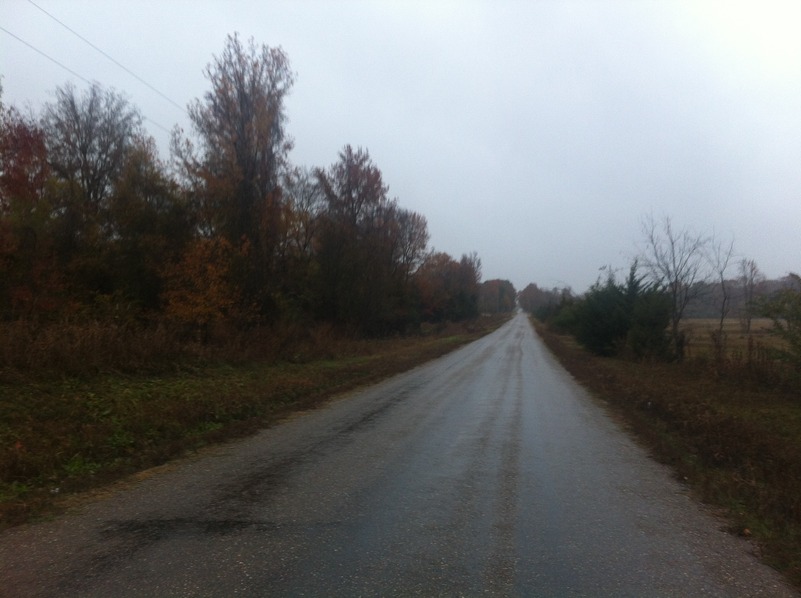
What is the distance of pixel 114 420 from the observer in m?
10.2

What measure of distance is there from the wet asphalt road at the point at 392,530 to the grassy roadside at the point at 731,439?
40cm

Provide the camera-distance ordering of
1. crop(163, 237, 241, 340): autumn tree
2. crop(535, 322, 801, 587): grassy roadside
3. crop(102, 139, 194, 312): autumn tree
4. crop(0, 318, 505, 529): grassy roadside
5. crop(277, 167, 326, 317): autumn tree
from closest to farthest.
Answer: crop(535, 322, 801, 587): grassy roadside < crop(0, 318, 505, 529): grassy roadside < crop(163, 237, 241, 340): autumn tree < crop(102, 139, 194, 312): autumn tree < crop(277, 167, 326, 317): autumn tree

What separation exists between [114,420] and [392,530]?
21.8 ft

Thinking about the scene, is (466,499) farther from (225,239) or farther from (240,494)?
(225,239)

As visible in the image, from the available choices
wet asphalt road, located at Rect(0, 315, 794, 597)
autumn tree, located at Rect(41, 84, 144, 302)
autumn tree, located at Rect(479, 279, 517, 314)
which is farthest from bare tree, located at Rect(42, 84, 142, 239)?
autumn tree, located at Rect(479, 279, 517, 314)

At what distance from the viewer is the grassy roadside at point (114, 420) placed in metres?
7.34

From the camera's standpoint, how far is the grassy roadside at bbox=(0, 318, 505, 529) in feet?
24.1

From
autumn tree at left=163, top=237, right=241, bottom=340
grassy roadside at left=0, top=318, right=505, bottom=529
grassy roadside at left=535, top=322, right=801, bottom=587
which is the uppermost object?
autumn tree at left=163, top=237, right=241, bottom=340

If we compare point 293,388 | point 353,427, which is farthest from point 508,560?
point 293,388

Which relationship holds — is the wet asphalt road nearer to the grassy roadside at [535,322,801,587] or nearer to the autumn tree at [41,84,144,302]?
the grassy roadside at [535,322,801,587]

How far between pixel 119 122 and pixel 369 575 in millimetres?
33002

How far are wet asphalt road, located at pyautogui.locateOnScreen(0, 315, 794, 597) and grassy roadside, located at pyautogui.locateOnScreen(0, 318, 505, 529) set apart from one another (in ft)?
2.50

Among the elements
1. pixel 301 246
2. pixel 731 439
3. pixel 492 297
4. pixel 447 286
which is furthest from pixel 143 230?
pixel 492 297

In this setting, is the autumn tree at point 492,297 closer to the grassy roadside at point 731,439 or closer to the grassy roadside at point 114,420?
the grassy roadside at point 731,439
